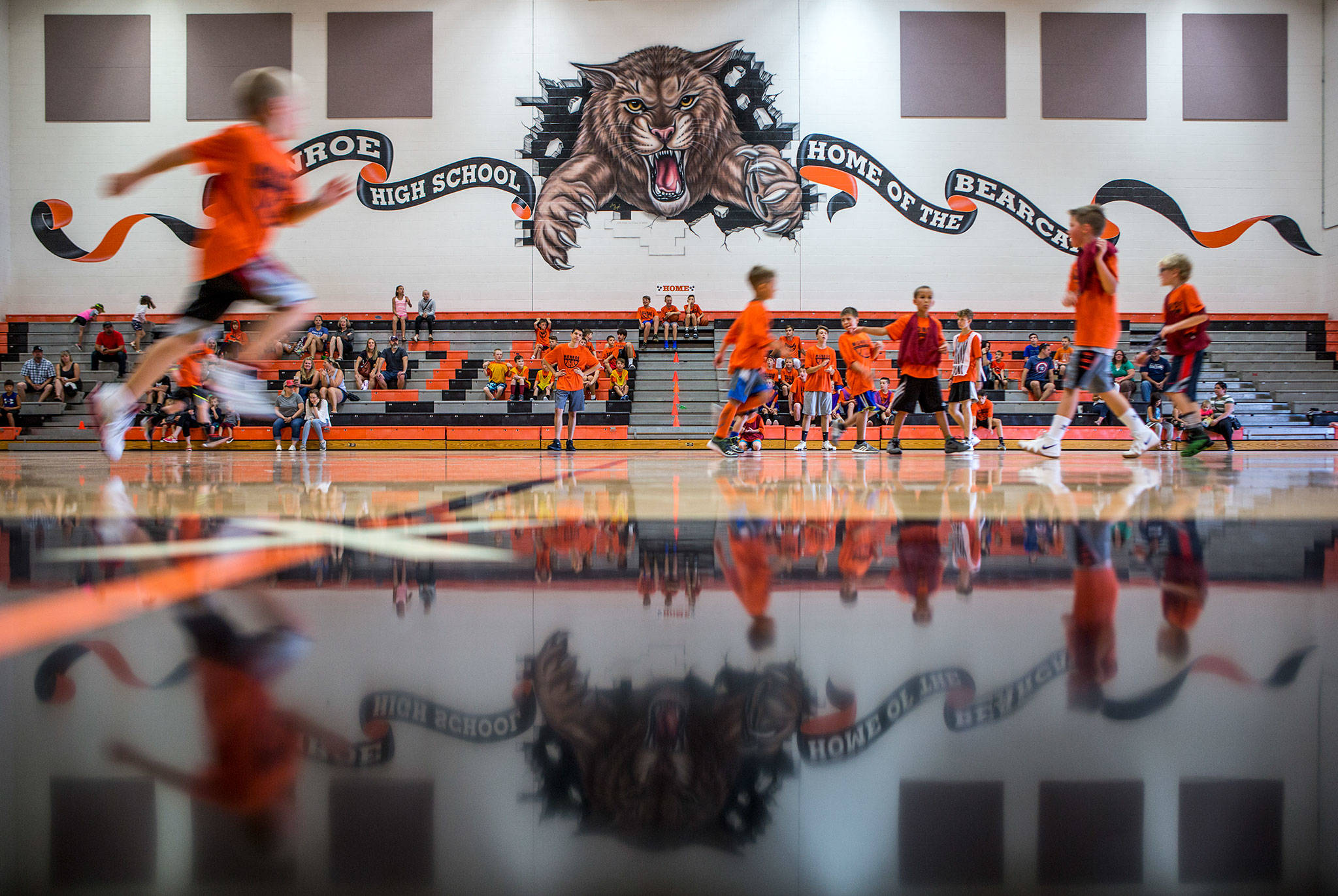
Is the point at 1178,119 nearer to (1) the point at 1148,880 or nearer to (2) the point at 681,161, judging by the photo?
(2) the point at 681,161

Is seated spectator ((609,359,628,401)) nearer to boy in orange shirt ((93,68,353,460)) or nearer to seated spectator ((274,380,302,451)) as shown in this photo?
seated spectator ((274,380,302,451))

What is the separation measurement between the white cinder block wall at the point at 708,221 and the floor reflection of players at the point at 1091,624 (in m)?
15.2

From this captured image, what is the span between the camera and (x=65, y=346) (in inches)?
638

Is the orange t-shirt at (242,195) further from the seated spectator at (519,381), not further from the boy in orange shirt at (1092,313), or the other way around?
the seated spectator at (519,381)

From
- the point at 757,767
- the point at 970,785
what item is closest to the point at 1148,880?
the point at 970,785

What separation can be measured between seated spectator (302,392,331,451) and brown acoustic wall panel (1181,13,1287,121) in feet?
54.9

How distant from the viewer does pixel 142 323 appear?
15953mm

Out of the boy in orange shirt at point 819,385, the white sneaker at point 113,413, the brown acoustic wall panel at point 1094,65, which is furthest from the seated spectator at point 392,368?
the brown acoustic wall panel at point 1094,65

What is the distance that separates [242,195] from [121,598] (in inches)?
118

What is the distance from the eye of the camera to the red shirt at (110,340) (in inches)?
605

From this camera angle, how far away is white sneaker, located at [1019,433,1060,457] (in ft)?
19.0

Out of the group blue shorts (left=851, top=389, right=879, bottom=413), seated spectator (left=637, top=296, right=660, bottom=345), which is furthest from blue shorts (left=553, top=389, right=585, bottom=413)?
seated spectator (left=637, top=296, right=660, bottom=345)

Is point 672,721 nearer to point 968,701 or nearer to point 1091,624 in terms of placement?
point 968,701

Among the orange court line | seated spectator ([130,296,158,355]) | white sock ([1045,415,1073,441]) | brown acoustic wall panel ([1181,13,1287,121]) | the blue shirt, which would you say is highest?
brown acoustic wall panel ([1181,13,1287,121])
